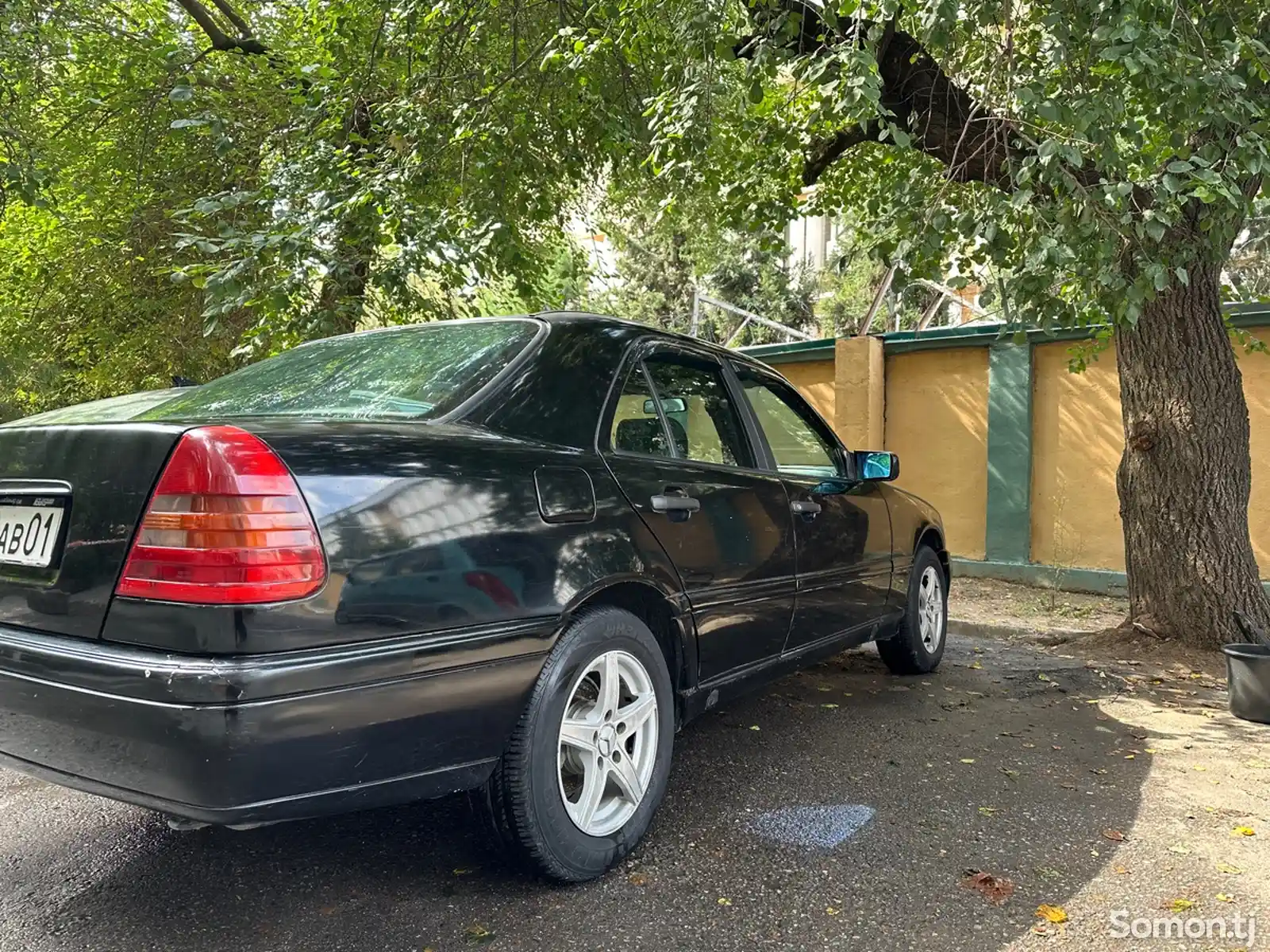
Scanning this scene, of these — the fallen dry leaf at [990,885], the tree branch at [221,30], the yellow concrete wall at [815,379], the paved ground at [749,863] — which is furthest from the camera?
the yellow concrete wall at [815,379]

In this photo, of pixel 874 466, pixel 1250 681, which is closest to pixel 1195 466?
pixel 1250 681

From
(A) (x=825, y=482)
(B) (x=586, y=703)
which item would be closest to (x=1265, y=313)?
(A) (x=825, y=482)

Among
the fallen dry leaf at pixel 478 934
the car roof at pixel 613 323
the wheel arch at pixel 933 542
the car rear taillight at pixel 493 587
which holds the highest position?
the car roof at pixel 613 323

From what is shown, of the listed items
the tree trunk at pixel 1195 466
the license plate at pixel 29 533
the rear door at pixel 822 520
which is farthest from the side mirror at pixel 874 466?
the license plate at pixel 29 533

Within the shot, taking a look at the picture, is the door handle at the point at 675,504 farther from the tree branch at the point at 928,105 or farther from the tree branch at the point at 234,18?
the tree branch at the point at 234,18

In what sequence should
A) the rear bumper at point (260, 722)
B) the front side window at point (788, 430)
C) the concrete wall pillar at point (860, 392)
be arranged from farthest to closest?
the concrete wall pillar at point (860, 392)
the front side window at point (788, 430)
the rear bumper at point (260, 722)

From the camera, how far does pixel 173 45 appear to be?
8109 mm

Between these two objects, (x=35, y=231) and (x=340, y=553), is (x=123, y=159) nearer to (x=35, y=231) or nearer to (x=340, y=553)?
(x=35, y=231)

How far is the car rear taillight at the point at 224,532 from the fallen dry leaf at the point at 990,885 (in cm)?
193

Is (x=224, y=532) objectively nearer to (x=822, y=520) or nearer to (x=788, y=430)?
(x=822, y=520)

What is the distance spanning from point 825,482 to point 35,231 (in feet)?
37.3

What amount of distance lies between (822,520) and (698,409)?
750 millimetres

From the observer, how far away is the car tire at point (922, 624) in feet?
15.9

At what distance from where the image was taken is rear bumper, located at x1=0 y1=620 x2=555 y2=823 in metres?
1.87
